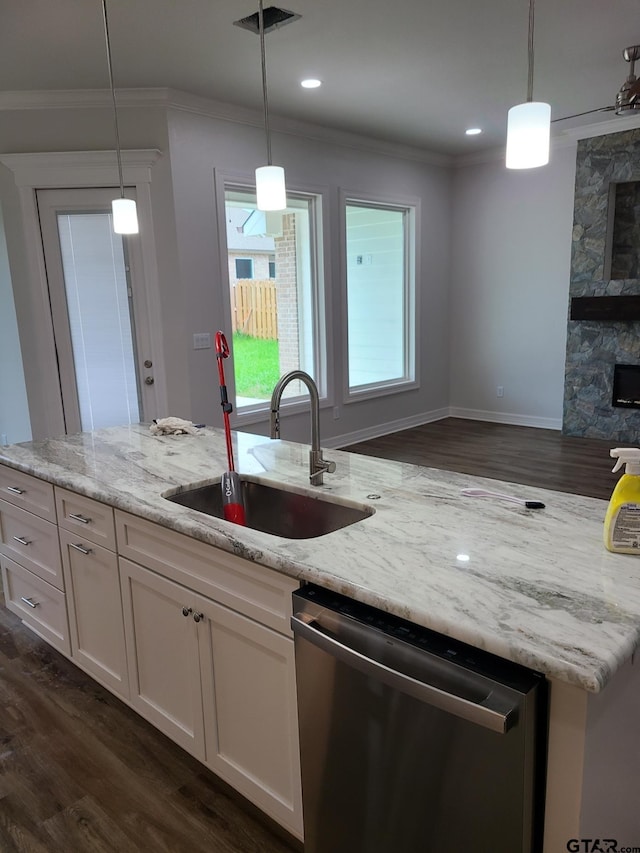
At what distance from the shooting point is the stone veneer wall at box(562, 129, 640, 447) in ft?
18.1

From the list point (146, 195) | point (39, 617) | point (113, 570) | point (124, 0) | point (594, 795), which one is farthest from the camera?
point (146, 195)

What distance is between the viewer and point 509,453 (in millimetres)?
5625

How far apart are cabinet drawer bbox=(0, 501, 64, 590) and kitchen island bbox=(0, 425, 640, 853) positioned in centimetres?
32

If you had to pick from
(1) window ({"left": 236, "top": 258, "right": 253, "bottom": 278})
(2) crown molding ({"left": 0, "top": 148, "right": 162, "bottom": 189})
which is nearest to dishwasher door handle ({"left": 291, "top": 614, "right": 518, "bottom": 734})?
(2) crown molding ({"left": 0, "top": 148, "right": 162, "bottom": 189})

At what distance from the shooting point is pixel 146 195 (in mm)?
4242

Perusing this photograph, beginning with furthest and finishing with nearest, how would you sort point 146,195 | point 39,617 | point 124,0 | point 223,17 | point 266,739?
point 146,195
point 223,17
point 124,0
point 39,617
point 266,739

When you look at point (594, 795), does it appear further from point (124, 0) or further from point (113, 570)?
point (124, 0)

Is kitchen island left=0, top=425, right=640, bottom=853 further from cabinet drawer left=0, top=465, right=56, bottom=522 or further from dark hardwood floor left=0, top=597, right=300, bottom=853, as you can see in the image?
dark hardwood floor left=0, top=597, right=300, bottom=853

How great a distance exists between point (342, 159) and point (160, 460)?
13.6 feet

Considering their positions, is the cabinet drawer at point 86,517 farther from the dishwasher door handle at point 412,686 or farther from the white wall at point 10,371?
the white wall at point 10,371

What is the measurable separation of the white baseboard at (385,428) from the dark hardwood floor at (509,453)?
85mm

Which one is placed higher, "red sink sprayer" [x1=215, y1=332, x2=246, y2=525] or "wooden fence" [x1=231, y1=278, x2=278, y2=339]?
"wooden fence" [x1=231, y1=278, x2=278, y2=339]

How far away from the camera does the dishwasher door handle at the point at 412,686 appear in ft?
3.26

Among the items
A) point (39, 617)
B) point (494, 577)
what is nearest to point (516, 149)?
point (494, 577)
